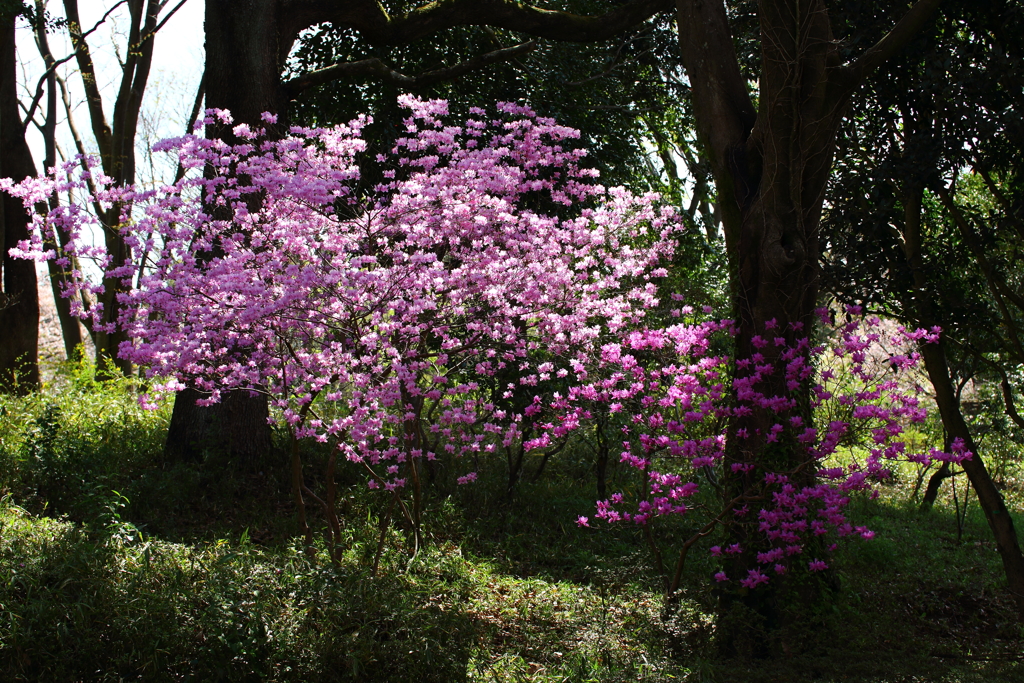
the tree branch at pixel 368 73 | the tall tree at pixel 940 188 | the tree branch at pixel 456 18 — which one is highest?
the tree branch at pixel 456 18

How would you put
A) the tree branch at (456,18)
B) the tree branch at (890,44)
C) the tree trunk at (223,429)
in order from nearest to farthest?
the tree branch at (890,44) → the tree trunk at (223,429) → the tree branch at (456,18)

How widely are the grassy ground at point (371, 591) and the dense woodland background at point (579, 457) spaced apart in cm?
2

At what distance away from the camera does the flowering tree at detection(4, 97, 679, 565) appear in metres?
5.03

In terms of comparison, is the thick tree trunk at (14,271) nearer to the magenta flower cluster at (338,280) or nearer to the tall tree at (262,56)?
the tall tree at (262,56)

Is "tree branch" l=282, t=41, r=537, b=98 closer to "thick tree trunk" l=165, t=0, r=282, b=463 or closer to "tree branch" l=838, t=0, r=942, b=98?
"thick tree trunk" l=165, t=0, r=282, b=463

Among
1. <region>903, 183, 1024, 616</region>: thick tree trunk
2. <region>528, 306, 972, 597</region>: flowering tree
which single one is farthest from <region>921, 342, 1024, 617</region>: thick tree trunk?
<region>528, 306, 972, 597</region>: flowering tree

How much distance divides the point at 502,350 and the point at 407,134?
389cm

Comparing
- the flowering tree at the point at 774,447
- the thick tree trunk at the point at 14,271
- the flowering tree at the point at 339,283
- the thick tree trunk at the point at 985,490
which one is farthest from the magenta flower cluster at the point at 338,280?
the thick tree trunk at the point at 14,271

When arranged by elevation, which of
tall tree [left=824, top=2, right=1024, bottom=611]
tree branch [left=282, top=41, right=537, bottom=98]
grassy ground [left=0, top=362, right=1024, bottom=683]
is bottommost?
grassy ground [left=0, top=362, right=1024, bottom=683]

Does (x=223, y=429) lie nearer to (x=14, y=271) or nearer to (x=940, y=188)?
(x=14, y=271)

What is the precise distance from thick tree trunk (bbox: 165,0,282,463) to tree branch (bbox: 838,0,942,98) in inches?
205

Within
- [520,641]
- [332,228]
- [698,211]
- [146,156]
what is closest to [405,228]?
[332,228]

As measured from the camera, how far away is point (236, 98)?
7758 mm

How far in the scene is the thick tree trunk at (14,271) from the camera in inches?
394
